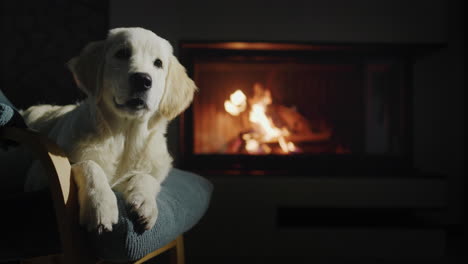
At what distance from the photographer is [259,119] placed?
2387mm

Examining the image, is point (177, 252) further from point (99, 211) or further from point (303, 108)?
point (303, 108)

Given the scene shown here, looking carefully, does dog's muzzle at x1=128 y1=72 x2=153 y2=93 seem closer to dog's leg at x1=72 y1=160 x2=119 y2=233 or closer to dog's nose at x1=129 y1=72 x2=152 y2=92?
dog's nose at x1=129 y1=72 x2=152 y2=92

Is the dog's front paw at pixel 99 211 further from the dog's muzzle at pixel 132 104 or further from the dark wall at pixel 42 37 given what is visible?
the dark wall at pixel 42 37

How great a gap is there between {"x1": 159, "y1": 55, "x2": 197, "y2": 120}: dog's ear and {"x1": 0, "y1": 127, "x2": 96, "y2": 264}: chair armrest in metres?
0.47

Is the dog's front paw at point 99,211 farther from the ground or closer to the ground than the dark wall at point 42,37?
closer to the ground

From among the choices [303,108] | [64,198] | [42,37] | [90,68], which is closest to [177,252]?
[64,198]

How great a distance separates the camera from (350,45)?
2.21 metres

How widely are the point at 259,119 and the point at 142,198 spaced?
4.83 ft

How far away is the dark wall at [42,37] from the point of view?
2367 millimetres

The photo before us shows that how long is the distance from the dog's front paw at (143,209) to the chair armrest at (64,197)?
13cm

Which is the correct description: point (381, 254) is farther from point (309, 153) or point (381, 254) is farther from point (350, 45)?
point (350, 45)

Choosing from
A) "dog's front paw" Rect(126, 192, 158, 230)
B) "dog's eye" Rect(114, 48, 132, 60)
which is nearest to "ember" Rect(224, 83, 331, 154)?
"dog's eye" Rect(114, 48, 132, 60)

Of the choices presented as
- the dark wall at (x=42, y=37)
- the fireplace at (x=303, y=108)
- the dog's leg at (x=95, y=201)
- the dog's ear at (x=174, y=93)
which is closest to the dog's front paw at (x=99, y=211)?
the dog's leg at (x=95, y=201)

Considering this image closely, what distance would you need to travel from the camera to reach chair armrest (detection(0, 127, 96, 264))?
34.8 inches
